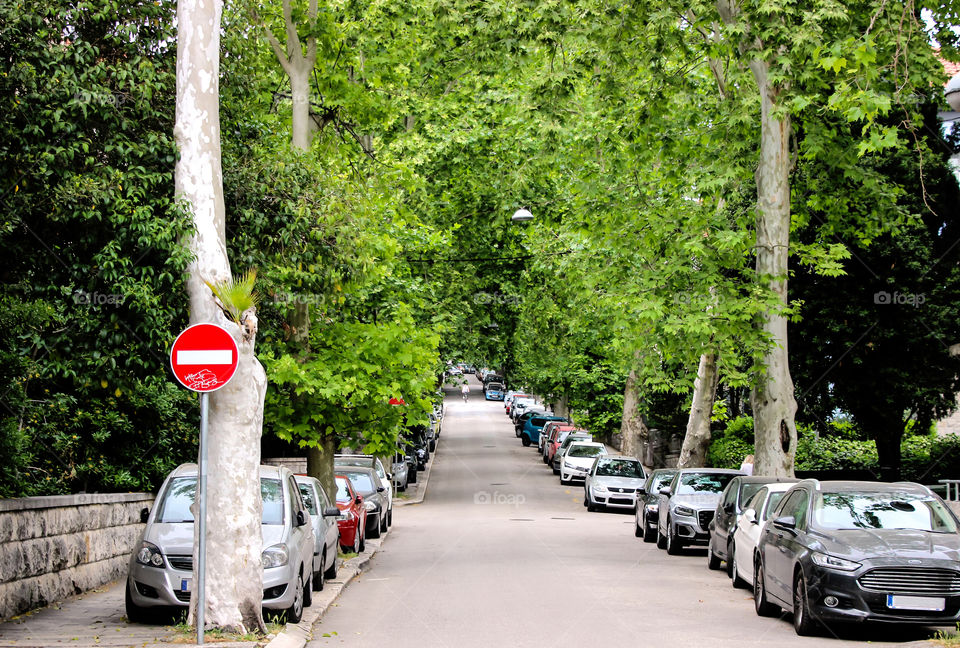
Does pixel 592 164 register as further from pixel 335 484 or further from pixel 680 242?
pixel 335 484

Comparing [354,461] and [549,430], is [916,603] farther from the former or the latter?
[549,430]

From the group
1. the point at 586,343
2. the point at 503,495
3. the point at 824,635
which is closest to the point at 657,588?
the point at 824,635

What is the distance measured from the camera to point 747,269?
2036cm

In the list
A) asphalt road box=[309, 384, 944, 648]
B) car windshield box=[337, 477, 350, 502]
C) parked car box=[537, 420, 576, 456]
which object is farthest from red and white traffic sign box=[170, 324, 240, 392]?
parked car box=[537, 420, 576, 456]

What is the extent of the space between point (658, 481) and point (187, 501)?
14239 mm

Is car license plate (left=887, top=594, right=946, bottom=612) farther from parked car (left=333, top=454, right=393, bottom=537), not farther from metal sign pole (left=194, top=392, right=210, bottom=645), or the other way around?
parked car (left=333, top=454, right=393, bottom=537)

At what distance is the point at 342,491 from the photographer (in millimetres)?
21906

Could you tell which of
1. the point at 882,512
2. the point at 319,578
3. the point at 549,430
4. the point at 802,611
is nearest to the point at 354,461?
the point at 319,578

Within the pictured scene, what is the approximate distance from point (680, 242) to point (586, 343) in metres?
24.5

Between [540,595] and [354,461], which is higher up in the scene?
[354,461]

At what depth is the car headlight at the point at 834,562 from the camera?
10906mm

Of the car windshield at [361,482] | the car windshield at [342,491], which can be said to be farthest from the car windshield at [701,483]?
the car windshield at [361,482]

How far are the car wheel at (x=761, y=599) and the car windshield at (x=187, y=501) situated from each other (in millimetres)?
5882

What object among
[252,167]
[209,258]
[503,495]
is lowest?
[503,495]
